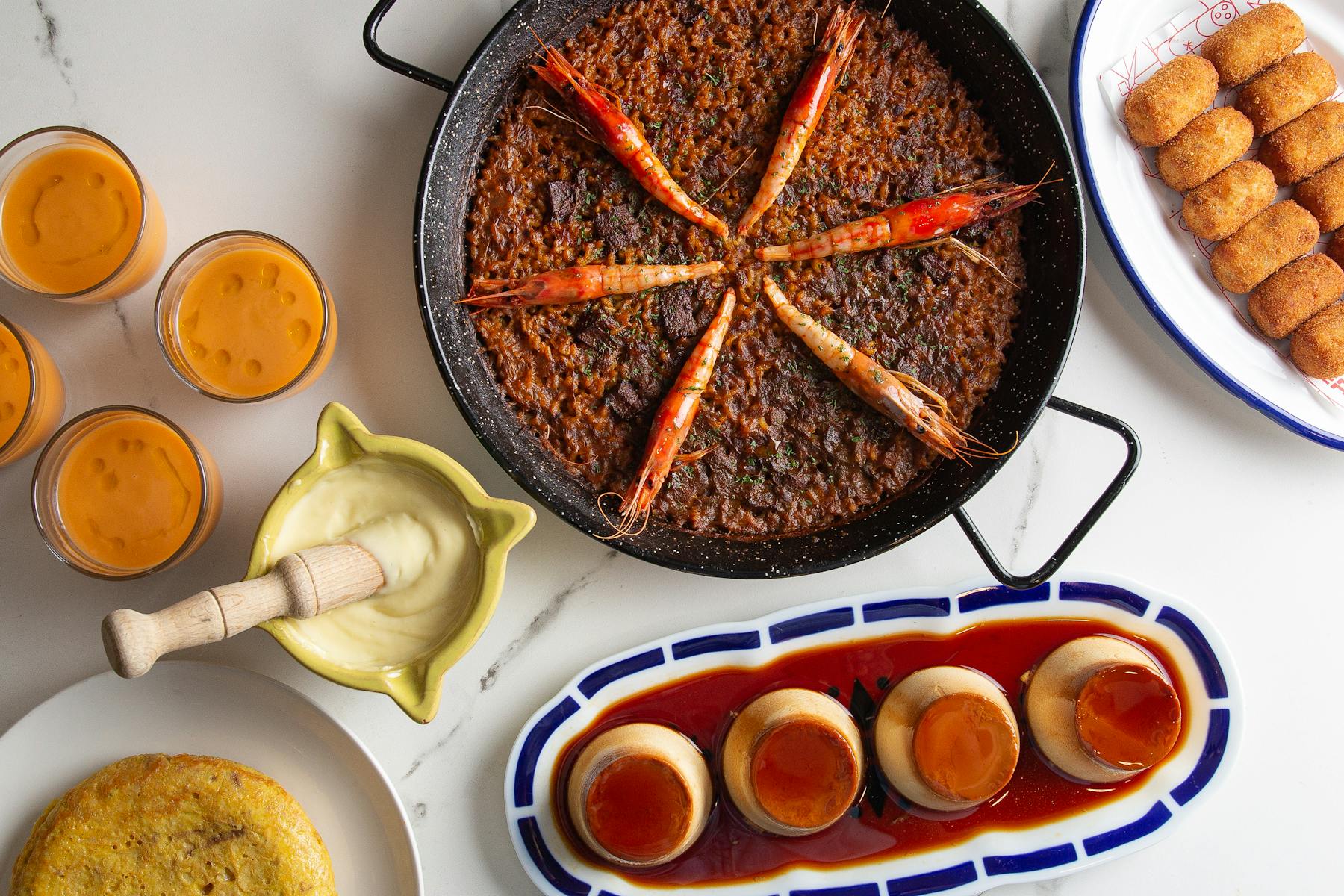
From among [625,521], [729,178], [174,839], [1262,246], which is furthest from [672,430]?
[1262,246]

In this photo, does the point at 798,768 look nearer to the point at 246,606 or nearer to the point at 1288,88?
the point at 246,606

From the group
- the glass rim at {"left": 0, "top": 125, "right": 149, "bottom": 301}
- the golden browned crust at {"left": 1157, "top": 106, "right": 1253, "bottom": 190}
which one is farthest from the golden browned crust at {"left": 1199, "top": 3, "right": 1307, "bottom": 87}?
the glass rim at {"left": 0, "top": 125, "right": 149, "bottom": 301}

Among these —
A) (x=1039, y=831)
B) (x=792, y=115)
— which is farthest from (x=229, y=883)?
(x=792, y=115)

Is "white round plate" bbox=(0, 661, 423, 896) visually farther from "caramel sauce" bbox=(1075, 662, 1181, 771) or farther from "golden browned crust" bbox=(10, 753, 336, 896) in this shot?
"caramel sauce" bbox=(1075, 662, 1181, 771)

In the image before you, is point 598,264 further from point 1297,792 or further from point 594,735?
point 1297,792

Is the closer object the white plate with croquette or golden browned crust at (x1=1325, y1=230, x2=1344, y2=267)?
the white plate with croquette

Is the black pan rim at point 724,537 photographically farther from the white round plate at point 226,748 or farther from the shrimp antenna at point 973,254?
the white round plate at point 226,748

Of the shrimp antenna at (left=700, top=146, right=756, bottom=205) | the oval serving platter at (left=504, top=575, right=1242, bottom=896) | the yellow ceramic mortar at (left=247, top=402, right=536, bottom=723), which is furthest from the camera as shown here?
the oval serving platter at (left=504, top=575, right=1242, bottom=896)
